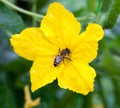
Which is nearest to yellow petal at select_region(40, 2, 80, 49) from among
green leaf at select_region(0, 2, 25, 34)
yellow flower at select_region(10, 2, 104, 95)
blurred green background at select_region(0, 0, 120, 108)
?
yellow flower at select_region(10, 2, 104, 95)

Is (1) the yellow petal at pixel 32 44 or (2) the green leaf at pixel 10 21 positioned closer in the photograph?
(1) the yellow petal at pixel 32 44

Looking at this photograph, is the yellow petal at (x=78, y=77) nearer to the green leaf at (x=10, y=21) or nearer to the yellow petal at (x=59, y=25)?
the yellow petal at (x=59, y=25)

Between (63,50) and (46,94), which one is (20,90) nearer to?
(46,94)

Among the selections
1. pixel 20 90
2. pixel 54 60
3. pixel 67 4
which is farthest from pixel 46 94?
pixel 54 60

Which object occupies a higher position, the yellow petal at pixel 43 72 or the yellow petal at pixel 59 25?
the yellow petal at pixel 59 25

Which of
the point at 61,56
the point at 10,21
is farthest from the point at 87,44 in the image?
the point at 10,21

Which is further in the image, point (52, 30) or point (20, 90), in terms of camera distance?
point (20, 90)

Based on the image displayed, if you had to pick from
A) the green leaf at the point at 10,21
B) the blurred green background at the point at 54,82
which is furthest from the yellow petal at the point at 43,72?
the blurred green background at the point at 54,82

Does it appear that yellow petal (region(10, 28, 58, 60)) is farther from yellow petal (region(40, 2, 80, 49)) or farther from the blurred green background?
the blurred green background
